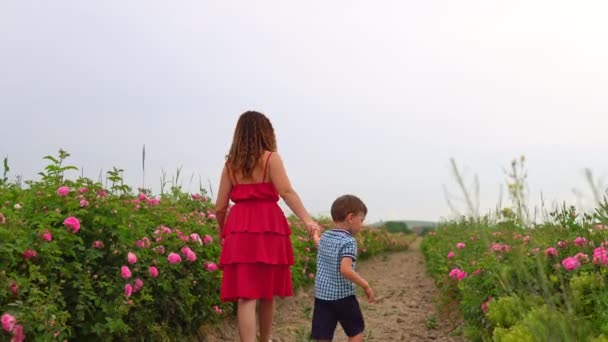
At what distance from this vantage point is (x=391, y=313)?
8141 mm

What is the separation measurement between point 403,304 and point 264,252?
4.53 m

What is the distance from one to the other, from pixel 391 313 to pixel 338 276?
3.76 metres

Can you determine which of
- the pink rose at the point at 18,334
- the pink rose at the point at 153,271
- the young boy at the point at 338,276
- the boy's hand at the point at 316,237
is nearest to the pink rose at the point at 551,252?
the young boy at the point at 338,276

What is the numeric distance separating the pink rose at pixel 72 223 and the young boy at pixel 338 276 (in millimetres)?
1625

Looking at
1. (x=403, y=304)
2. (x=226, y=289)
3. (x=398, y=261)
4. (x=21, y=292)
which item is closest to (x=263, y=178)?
(x=226, y=289)

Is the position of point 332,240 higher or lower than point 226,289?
higher

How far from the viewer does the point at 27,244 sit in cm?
398

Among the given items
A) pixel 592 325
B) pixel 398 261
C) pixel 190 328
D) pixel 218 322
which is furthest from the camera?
pixel 398 261

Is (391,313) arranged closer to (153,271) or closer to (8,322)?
(153,271)

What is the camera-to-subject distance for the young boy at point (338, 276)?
15.0ft

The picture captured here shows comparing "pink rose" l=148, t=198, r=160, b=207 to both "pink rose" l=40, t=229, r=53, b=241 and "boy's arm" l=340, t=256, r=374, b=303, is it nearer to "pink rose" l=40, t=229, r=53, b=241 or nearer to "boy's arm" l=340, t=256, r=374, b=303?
"pink rose" l=40, t=229, r=53, b=241

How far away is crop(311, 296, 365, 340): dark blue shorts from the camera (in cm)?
468

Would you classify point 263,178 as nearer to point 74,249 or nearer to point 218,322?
point 74,249

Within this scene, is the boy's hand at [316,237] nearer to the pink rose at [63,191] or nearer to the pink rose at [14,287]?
the pink rose at [63,191]
